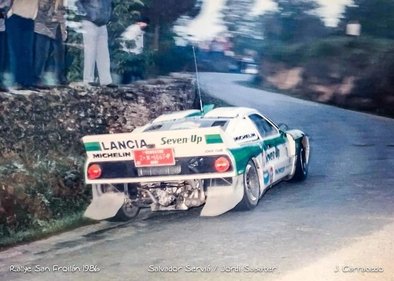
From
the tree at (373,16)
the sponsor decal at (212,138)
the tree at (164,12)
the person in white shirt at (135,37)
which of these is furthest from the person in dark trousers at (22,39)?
the tree at (373,16)

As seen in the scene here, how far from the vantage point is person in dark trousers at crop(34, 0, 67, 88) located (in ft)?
11.3

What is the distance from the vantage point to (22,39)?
11.5 ft

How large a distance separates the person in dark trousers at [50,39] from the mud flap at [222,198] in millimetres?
1016

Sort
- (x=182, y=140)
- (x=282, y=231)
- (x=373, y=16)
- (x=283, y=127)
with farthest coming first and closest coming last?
(x=283, y=127) → (x=373, y=16) → (x=182, y=140) → (x=282, y=231)

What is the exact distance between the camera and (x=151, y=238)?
3.16 m

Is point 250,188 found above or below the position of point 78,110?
below

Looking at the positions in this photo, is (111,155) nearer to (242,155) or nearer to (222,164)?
(222,164)

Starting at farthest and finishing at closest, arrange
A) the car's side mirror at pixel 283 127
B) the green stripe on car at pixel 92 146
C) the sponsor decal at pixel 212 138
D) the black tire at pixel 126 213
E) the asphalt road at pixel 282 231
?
1. the car's side mirror at pixel 283 127
2. the black tire at pixel 126 213
3. the green stripe on car at pixel 92 146
4. the sponsor decal at pixel 212 138
5. the asphalt road at pixel 282 231

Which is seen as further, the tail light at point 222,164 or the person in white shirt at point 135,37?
the person in white shirt at point 135,37

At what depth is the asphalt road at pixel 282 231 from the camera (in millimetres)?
2936

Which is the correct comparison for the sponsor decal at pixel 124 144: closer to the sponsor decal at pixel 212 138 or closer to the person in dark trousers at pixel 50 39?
the sponsor decal at pixel 212 138

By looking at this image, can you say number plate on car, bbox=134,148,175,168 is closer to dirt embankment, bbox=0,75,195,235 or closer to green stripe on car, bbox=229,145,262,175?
dirt embankment, bbox=0,75,195,235

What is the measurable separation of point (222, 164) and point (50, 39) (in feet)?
3.89

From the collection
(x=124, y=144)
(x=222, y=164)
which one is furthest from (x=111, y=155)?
(x=222, y=164)
